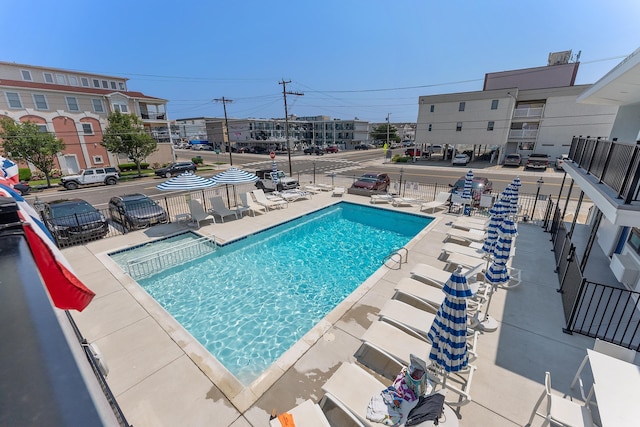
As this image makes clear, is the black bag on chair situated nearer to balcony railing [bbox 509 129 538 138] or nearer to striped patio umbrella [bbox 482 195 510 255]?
striped patio umbrella [bbox 482 195 510 255]

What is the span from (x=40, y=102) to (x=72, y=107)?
2504mm

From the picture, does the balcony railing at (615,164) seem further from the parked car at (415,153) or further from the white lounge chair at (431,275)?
the parked car at (415,153)

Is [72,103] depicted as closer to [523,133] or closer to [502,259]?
[502,259]

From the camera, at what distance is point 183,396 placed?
4.84m

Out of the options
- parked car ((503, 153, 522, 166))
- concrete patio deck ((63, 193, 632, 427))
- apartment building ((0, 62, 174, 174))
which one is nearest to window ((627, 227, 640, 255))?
concrete patio deck ((63, 193, 632, 427))

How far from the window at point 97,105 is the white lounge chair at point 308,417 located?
134ft

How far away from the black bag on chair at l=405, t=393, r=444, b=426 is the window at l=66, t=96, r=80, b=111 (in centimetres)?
4161

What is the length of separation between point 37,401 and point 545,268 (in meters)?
12.0

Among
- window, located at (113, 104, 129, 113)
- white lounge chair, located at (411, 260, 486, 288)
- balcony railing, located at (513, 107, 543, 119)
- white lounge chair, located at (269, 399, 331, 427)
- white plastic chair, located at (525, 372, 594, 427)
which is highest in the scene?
window, located at (113, 104, 129, 113)

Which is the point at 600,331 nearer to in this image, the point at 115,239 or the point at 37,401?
the point at 37,401

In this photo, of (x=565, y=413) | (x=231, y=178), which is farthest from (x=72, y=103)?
(x=565, y=413)

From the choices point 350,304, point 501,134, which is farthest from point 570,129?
point 350,304

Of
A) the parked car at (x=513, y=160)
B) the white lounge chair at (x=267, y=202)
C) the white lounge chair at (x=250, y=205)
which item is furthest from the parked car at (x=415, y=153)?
the white lounge chair at (x=250, y=205)

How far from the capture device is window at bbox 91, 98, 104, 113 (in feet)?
104
